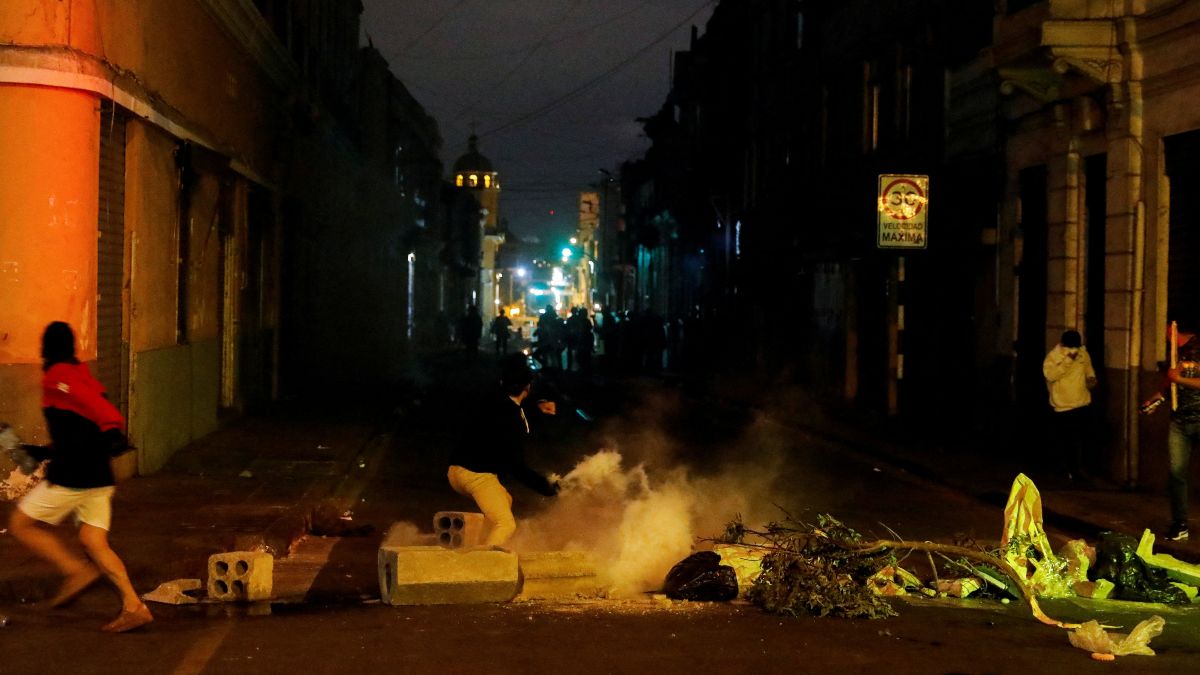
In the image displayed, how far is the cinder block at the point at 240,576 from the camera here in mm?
8516

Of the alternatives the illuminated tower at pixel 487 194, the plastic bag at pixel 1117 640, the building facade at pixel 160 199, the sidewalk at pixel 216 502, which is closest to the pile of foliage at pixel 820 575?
the plastic bag at pixel 1117 640

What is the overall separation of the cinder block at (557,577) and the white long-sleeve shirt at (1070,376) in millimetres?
7748

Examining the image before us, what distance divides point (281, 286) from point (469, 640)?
18876 millimetres

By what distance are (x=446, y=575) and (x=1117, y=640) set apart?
4.02m

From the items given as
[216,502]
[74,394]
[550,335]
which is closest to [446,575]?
[74,394]

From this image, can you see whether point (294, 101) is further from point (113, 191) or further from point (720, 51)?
point (720, 51)

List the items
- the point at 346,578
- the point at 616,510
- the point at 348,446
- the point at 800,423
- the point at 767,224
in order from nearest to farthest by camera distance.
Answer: the point at 346,578
the point at 616,510
the point at 348,446
the point at 800,423
the point at 767,224

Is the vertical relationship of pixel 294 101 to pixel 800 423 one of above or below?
above

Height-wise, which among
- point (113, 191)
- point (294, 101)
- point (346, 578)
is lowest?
point (346, 578)

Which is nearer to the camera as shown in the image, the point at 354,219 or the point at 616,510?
the point at 616,510

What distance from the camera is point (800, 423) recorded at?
915 inches

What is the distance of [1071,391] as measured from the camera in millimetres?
14641

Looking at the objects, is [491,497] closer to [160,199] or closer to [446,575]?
[446,575]

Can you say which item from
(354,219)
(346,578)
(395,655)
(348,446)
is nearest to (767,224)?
(354,219)
